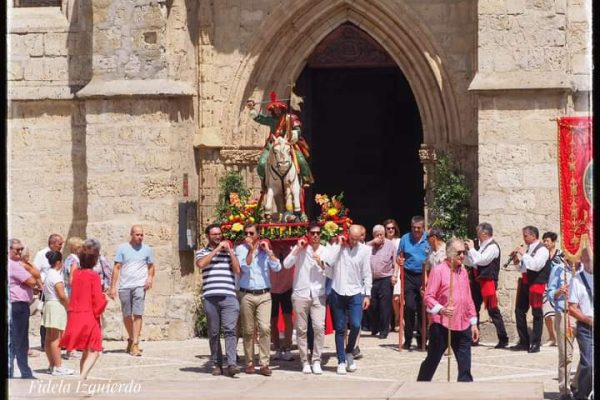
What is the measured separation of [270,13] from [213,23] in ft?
2.49

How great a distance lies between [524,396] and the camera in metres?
13.6

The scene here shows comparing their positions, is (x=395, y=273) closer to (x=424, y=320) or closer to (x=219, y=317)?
(x=424, y=320)

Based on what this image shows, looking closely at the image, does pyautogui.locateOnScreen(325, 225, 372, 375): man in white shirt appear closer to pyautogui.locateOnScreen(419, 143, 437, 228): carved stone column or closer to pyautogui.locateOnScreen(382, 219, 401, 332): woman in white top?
pyautogui.locateOnScreen(382, 219, 401, 332): woman in white top

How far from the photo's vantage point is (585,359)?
14.5 metres

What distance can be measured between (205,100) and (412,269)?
3988 millimetres

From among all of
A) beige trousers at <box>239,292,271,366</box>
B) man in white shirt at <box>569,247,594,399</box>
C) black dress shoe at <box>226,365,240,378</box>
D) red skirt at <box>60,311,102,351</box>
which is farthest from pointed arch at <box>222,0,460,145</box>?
man in white shirt at <box>569,247,594,399</box>

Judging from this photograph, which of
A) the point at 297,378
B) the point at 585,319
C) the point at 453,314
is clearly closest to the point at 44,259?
the point at 297,378

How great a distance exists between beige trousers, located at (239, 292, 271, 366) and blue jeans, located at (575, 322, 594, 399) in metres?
4.10

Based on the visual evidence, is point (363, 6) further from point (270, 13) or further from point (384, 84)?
point (384, 84)

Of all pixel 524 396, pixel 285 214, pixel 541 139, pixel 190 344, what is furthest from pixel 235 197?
pixel 524 396

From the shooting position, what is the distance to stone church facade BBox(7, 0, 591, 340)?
2025 centimetres

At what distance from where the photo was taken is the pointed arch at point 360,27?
2134cm

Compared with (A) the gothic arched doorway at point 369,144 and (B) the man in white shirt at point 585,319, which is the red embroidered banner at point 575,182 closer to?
(B) the man in white shirt at point 585,319

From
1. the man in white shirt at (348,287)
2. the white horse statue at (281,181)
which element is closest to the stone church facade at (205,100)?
the white horse statue at (281,181)
